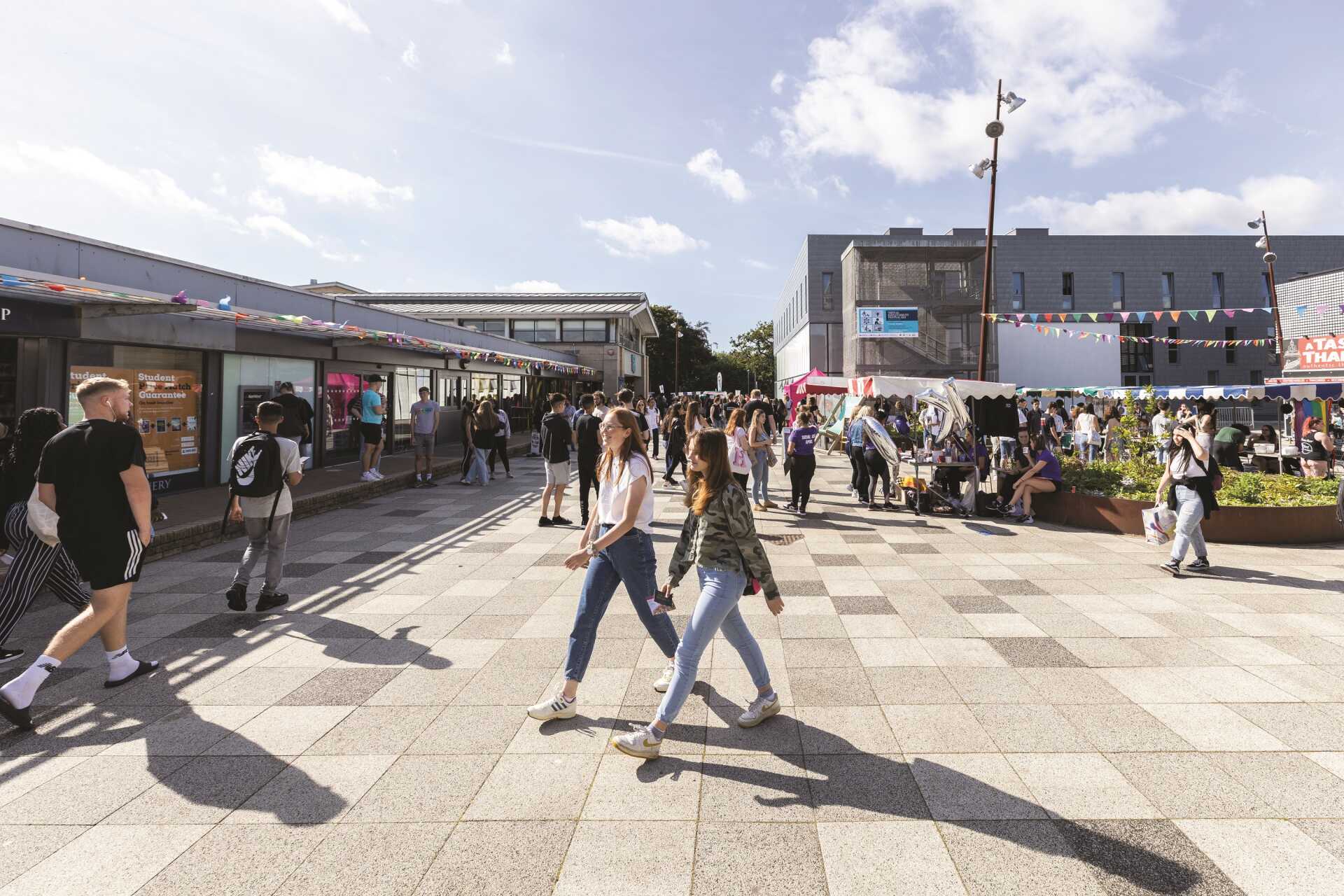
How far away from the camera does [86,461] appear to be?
383 cm

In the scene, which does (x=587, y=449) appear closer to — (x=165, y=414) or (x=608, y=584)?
(x=608, y=584)

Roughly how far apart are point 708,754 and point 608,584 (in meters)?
1.01

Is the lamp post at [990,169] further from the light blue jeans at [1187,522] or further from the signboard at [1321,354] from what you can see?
the signboard at [1321,354]

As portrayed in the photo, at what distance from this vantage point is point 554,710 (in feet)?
12.1

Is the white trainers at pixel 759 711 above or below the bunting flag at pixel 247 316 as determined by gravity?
below

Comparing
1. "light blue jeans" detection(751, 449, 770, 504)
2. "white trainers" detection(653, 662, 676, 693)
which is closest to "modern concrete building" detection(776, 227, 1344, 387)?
"light blue jeans" detection(751, 449, 770, 504)

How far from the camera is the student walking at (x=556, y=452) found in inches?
356

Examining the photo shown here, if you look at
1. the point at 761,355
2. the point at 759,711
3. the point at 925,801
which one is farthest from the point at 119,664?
the point at 761,355

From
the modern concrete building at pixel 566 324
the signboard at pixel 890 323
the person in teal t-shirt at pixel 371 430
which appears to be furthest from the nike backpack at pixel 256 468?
the modern concrete building at pixel 566 324

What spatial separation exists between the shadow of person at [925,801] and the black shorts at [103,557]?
327 cm

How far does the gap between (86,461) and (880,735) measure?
4734 mm

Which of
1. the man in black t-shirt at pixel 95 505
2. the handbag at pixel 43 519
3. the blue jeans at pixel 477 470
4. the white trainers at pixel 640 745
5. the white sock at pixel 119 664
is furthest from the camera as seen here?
the blue jeans at pixel 477 470

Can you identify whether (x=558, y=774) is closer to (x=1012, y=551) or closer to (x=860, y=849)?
(x=860, y=849)

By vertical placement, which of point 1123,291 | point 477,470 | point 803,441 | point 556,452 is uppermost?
point 1123,291
